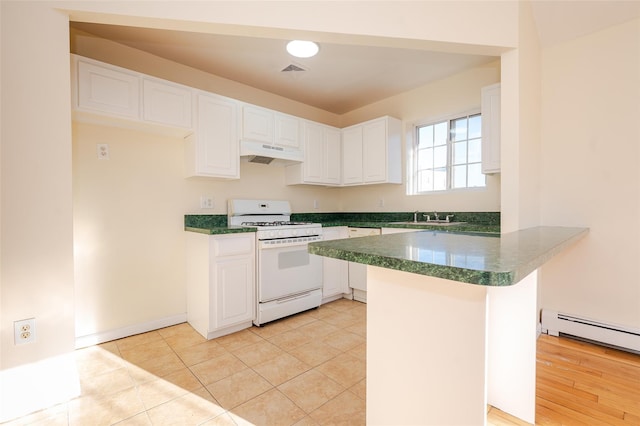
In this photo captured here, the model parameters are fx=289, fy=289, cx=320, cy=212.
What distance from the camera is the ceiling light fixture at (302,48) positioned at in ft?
7.95

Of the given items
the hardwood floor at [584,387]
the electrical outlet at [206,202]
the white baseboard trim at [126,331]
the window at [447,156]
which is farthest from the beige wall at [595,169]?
the white baseboard trim at [126,331]

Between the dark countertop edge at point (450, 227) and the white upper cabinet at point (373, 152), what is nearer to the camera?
the dark countertop edge at point (450, 227)

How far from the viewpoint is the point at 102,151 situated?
Result: 7.93 ft

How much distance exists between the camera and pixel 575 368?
1941 mm

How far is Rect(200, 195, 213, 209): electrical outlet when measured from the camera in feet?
9.76

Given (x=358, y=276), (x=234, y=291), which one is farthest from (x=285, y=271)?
(x=358, y=276)

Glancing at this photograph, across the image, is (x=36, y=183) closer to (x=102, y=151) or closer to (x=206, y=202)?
(x=102, y=151)

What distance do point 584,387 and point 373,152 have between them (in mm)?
2724

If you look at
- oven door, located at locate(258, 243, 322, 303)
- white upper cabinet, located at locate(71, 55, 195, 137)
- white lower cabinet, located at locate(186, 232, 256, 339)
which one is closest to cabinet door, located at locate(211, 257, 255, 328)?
white lower cabinet, located at locate(186, 232, 256, 339)

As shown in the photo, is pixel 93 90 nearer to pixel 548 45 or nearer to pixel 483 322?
pixel 483 322

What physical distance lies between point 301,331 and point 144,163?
6.85ft

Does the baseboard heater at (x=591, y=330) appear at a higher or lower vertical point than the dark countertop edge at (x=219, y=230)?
lower

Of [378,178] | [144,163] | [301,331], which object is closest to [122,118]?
[144,163]

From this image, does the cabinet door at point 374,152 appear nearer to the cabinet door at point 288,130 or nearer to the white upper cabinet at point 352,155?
the white upper cabinet at point 352,155
